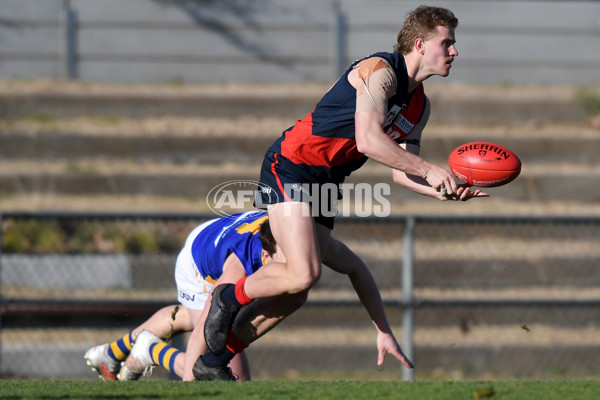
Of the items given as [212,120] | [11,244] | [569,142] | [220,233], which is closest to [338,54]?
[212,120]

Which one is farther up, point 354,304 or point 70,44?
point 70,44

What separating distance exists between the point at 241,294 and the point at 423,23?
5.62ft

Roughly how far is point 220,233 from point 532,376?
3.94 metres

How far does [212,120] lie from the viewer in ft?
34.7

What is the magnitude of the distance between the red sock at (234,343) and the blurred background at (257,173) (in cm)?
200

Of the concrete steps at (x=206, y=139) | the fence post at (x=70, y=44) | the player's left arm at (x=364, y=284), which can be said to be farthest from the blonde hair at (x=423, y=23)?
the fence post at (x=70, y=44)

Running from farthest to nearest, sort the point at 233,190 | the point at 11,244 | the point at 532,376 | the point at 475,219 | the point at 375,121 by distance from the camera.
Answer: the point at 233,190
the point at 11,244
the point at 532,376
the point at 475,219
the point at 375,121

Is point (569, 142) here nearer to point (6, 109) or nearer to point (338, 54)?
point (338, 54)

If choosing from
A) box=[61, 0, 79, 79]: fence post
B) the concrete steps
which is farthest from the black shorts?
box=[61, 0, 79, 79]: fence post

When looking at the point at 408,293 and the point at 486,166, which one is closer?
the point at 486,166

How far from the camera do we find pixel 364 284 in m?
4.60

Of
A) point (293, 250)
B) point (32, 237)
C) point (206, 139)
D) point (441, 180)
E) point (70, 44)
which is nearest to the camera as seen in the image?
point (441, 180)

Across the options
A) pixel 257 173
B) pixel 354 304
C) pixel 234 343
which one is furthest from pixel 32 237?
pixel 234 343

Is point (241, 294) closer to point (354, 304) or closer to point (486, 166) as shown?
point (486, 166)
